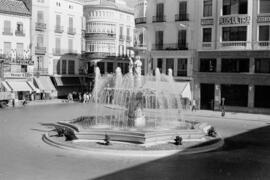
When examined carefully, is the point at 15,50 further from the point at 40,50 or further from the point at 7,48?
the point at 40,50

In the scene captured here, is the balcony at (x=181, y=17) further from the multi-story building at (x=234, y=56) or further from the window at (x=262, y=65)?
the window at (x=262, y=65)

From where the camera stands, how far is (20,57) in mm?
60812

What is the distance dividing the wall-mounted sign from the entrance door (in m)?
7.17

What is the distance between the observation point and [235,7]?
1918 inches

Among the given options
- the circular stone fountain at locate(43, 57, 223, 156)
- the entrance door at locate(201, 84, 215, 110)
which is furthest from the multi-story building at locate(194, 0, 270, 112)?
the circular stone fountain at locate(43, 57, 223, 156)

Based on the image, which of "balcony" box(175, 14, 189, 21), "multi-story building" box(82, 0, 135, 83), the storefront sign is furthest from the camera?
"multi-story building" box(82, 0, 135, 83)

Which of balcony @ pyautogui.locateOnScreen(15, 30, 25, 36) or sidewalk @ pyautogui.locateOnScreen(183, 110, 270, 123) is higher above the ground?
balcony @ pyautogui.locateOnScreen(15, 30, 25, 36)

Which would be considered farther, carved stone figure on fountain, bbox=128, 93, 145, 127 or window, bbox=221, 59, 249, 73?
window, bbox=221, 59, 249, 73

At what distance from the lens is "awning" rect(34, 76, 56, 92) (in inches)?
2507

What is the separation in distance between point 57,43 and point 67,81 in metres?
6.20

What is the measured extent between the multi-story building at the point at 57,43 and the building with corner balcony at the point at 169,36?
49.5ft

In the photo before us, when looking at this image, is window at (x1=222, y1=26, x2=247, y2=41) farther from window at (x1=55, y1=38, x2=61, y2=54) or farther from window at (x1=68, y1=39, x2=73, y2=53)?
window at (x1=68, y1=39, x2=73, y2=53)

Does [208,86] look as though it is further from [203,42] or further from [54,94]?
[54,94]

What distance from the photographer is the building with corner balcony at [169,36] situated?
171ft
